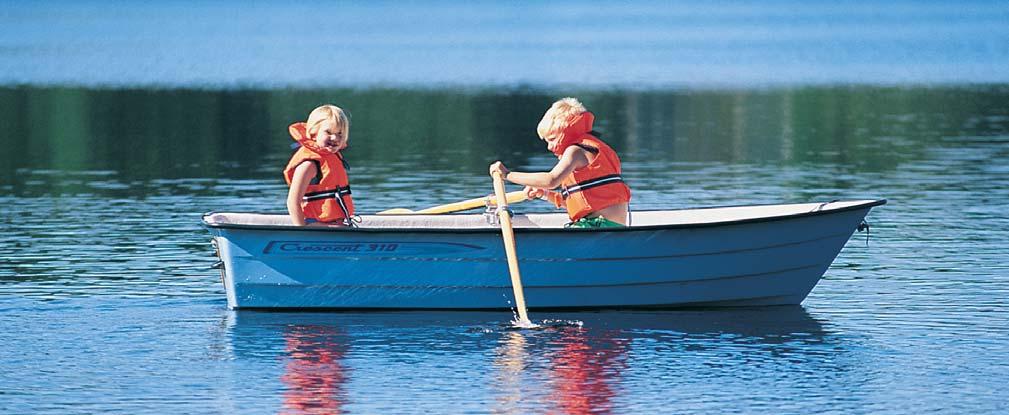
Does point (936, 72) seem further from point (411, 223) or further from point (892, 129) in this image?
point (411, 223)

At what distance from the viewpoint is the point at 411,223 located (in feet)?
56.9

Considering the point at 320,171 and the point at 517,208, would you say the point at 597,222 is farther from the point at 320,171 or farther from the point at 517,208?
the point at 517,208

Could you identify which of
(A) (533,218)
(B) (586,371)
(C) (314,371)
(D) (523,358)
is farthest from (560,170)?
(C) (314,371)

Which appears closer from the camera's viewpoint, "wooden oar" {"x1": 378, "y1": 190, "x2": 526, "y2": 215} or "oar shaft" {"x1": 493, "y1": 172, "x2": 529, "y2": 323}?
"oar shaft" {"x1": 493, "y1": 172, "x2": 529, "y2": 323}

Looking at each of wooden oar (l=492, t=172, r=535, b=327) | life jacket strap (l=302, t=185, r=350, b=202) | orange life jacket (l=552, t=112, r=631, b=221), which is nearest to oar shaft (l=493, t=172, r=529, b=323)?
wooden oar (l=492, t=172, r=535, b=327)

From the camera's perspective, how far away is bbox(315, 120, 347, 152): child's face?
50.9 feet

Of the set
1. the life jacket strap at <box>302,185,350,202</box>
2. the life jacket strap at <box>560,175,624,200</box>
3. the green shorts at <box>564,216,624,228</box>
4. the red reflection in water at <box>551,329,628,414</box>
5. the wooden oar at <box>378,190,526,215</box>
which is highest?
the life jacket strap at <box>560,175,624,200</box>

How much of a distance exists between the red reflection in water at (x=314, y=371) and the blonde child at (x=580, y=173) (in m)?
2.00

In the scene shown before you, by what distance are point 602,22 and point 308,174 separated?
135533 mm

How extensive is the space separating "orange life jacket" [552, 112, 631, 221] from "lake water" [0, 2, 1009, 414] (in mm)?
884

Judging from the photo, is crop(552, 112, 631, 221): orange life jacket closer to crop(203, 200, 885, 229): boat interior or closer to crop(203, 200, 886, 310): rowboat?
crop(203, 200, 886, 310): rowboat

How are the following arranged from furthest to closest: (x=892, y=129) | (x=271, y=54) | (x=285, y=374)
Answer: (x=271, y=54) → (x=892, y=129) → (x=285, y=374)

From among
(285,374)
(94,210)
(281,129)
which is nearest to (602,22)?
(281,129)

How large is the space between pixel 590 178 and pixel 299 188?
2.29 meters
